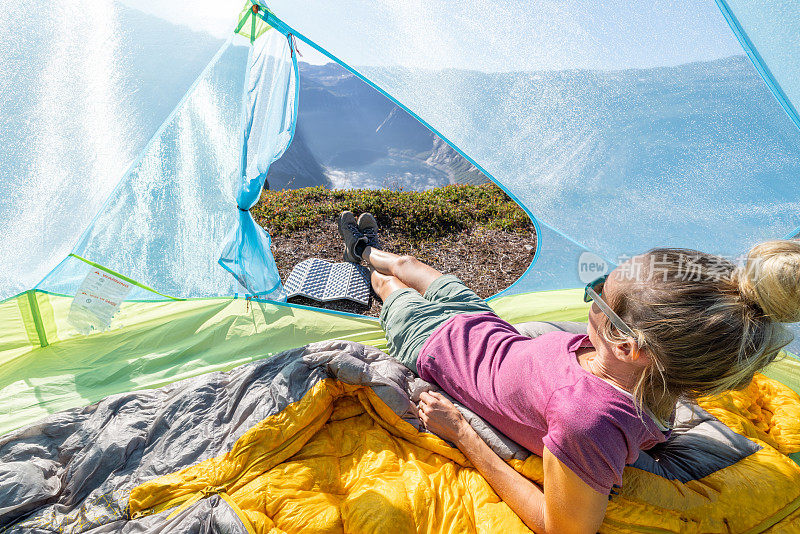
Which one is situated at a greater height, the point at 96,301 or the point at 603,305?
the point at 603,305

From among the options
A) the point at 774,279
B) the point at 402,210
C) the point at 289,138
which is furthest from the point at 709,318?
the point at 402,210

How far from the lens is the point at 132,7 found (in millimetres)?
1951

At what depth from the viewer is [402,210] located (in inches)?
167

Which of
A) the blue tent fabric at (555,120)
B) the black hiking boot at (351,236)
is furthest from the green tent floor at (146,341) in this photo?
the black hiking boot at (351,236)

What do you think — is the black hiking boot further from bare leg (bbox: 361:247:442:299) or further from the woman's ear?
the woman's ear

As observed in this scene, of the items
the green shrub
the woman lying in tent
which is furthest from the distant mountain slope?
the woman lying in tent

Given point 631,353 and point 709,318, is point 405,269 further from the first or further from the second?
point 709,318

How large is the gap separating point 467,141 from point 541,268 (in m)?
1.05

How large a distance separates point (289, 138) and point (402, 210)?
1.90m

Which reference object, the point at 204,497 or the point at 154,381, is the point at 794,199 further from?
the point at 154,381

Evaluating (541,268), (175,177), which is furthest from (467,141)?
(175,177)

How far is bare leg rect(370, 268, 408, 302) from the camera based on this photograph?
2.50m

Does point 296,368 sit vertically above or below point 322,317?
above

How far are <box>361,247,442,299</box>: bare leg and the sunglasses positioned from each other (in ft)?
3.45
